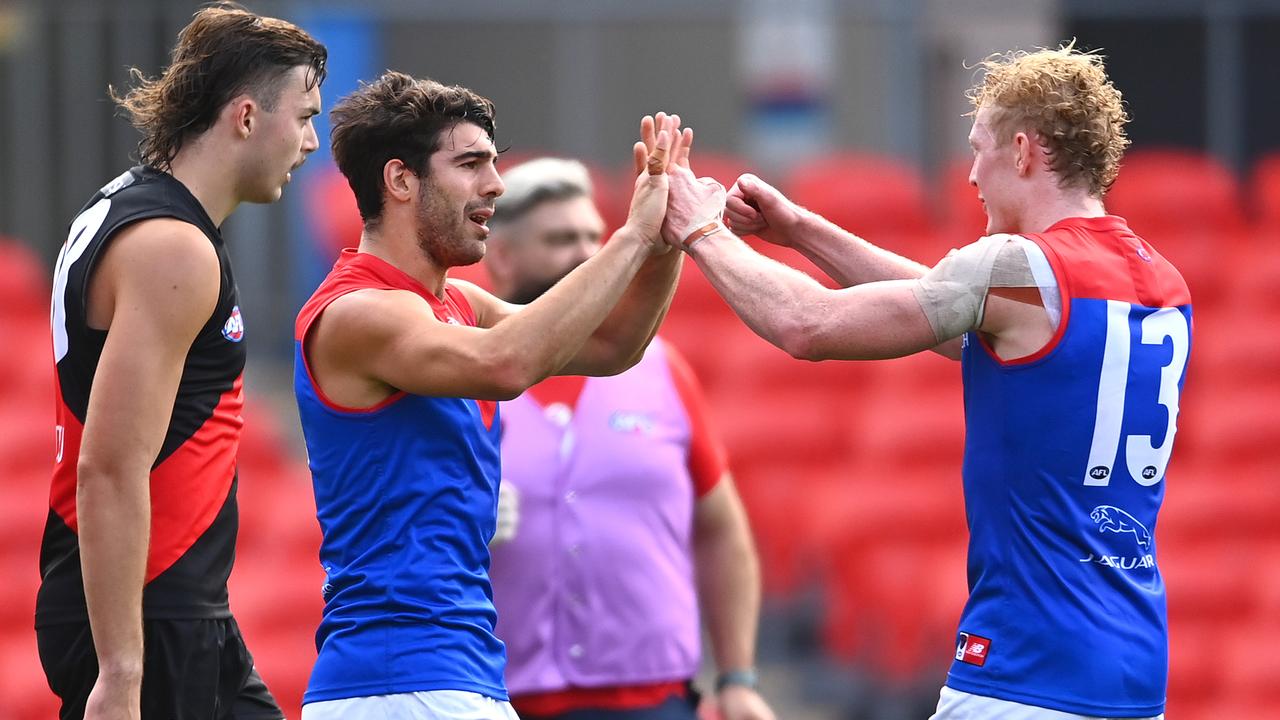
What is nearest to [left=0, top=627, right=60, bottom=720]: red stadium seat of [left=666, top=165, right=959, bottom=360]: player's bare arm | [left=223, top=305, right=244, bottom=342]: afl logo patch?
[left=223, top=305, right=244, bottom=342]: afl logo patch

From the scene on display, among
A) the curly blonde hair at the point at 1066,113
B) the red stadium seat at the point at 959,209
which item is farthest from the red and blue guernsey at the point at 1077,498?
the red stadium seat at the point at 959,209

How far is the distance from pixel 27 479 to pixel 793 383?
362 cm

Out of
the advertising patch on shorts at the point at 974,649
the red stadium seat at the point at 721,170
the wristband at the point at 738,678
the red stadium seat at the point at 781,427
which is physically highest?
the red stadium seat at the point at 721,170

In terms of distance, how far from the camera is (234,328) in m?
3.36

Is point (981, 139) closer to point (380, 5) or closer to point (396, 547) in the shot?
point (396, 547)

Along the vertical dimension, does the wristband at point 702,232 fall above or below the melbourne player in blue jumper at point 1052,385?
above

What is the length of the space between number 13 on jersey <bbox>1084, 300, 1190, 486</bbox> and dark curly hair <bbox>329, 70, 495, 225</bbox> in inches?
50.6

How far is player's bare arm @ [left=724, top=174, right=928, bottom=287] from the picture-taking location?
12.0 feet

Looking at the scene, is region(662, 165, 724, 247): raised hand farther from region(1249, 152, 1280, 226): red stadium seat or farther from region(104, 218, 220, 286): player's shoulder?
region(1249, 152, 1280, 226): red stadium seat

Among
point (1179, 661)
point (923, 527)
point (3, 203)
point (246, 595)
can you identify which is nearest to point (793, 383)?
point (923, 527)

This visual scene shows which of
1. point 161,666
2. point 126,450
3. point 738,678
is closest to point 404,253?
point 126,450

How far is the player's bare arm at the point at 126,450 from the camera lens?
3.11m

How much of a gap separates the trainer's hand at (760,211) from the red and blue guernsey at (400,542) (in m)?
0.85

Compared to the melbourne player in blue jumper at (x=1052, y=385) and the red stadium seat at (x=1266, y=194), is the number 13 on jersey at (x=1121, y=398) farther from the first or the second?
the red stadium seat at (x=1266, y=194)
